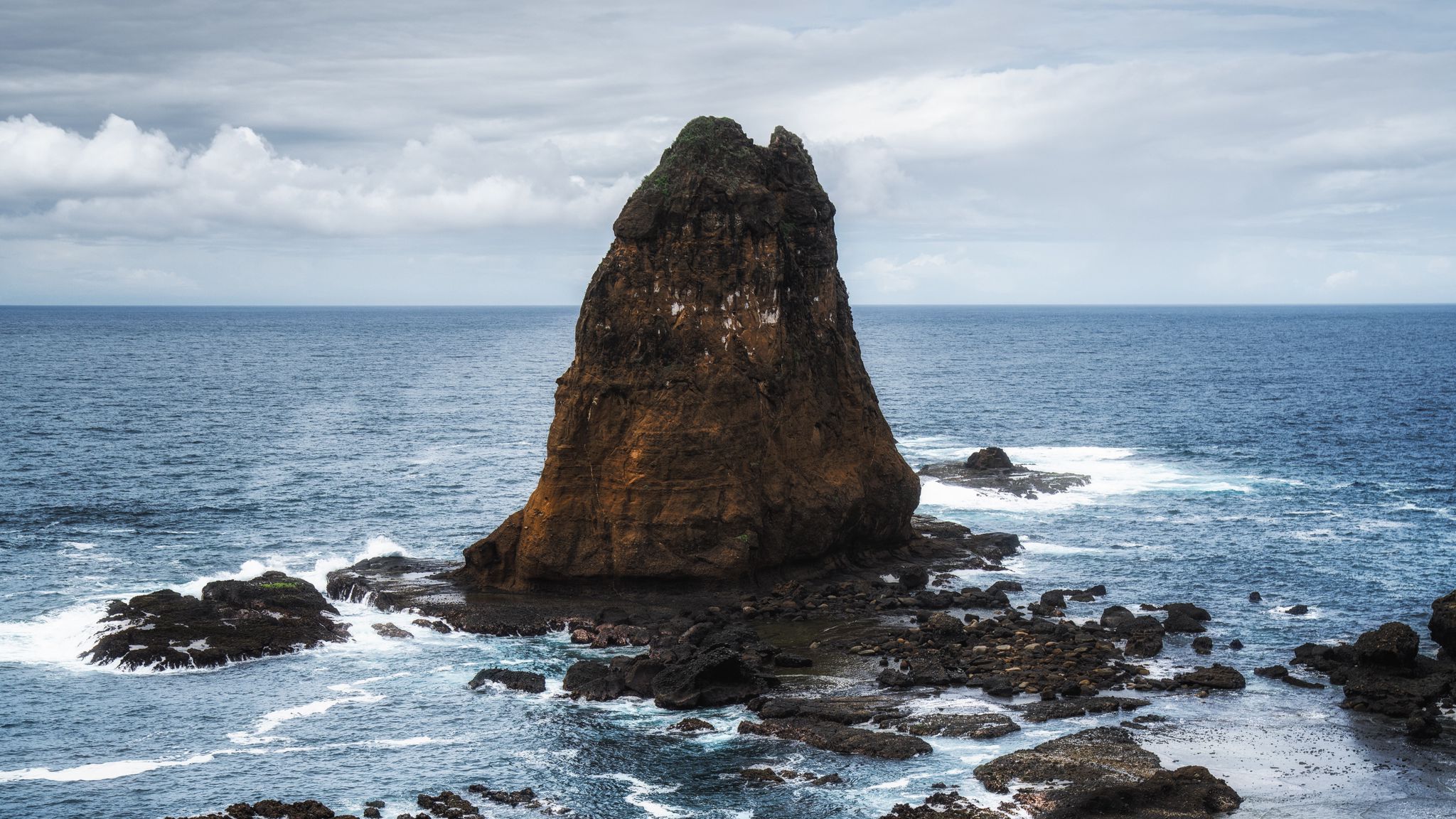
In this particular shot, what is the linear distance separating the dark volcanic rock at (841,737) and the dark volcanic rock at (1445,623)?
73.2 feet

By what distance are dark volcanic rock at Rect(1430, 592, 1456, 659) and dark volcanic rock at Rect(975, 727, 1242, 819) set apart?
1695cm

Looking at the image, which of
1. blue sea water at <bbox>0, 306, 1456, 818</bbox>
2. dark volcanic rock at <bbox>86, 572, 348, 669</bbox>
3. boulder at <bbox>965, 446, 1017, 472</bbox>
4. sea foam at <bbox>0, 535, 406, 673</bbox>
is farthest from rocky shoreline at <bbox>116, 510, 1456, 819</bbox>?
boulder at <bbox>965, 446, 1017, 472</bbox>

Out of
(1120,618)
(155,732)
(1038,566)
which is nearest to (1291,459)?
(1038,566)

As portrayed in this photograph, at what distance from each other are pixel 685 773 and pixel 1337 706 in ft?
74.0

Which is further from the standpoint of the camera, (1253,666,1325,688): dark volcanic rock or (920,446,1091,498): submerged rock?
(920,446,1091,498): submerged rock

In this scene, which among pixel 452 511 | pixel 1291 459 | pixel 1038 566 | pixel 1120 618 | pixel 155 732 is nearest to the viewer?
pixel 155 732

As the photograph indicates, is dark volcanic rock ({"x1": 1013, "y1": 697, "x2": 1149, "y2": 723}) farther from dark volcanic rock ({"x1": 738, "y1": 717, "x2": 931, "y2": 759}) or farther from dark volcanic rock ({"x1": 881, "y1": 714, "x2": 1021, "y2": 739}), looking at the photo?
dark volcanic rock ({"x1": 738, "y1": 717, "x2": 931, "y2": 759})

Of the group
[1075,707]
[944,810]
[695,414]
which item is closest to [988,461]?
[695,414]

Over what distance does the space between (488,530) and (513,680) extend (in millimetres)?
25937

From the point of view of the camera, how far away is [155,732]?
41.5m

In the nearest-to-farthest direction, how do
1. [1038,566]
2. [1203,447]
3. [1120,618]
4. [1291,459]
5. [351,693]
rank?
[351,693]
[1120,618]
[1038,566]
[1291,459]
[1203,447]

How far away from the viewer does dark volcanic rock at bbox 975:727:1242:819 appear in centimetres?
3447

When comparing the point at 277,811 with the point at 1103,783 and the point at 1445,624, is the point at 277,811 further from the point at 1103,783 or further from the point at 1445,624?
the point at 1445,624

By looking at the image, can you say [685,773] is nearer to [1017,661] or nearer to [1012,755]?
[1012,755]
